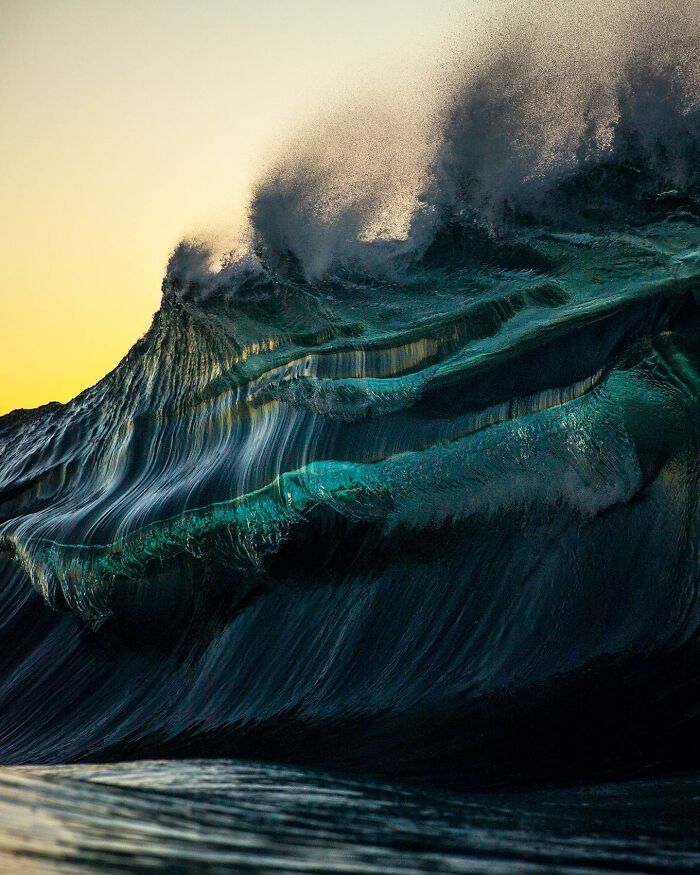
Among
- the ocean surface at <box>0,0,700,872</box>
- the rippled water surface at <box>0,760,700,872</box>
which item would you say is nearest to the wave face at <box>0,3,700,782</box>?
the ocean surface at <box>0,0,700,872</box>

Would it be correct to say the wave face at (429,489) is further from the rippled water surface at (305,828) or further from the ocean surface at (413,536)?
the rippled water surface at (305,828)

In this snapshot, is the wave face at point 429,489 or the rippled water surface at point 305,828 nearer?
the rippled water surface at point 305,828

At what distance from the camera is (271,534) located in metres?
2.69

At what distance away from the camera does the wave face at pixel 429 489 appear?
6.59 ft

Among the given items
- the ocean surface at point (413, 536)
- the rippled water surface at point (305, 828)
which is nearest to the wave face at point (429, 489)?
the ocean surface at point (413, 536)

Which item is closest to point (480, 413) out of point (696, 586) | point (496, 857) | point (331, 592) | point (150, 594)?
point (331, 592)

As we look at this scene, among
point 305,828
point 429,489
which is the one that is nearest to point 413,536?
point 429,489

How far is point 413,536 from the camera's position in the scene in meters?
2.49

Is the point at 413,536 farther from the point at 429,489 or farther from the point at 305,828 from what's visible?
the point at 305,828

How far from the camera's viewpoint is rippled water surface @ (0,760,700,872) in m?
0.79

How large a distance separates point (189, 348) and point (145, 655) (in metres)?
1.68

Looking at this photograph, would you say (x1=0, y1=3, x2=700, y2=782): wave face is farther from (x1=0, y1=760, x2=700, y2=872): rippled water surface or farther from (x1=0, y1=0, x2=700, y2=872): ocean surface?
(x1=0, y1=760, x2=700, y2=872): rippled water surface

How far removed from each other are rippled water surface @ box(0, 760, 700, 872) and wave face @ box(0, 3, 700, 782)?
672 mm

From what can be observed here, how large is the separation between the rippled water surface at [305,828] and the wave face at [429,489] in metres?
0.67
